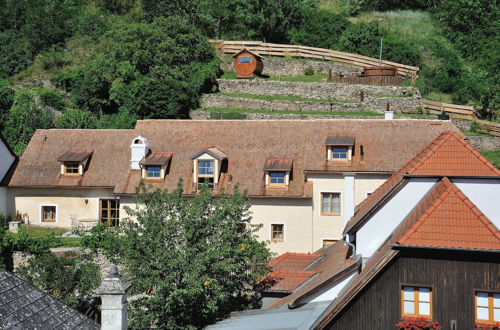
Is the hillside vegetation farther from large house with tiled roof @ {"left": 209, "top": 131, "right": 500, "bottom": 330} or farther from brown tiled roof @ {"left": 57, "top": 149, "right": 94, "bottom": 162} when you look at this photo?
large house with tiled roof @ {"left": 209, "top": 131, "right": 500, "bottom": 330}

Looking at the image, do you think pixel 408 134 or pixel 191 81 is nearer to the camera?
pixel 408 134

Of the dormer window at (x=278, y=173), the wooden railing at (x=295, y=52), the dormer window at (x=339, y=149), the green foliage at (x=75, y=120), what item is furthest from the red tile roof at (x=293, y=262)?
the wooden railing at (x=295, y=52)

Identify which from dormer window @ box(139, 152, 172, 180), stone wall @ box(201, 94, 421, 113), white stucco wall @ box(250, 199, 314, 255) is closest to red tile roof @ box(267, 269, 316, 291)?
white stucco wall @ box(250, 199, 314, 255)

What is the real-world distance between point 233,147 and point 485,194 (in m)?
17.8

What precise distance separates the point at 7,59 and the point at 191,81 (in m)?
18.4

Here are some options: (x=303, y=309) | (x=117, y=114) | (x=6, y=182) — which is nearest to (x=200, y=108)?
(x=117, y=114)

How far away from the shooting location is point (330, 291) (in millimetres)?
15734

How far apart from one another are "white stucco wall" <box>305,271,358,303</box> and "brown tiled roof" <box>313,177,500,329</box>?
1.99 meters

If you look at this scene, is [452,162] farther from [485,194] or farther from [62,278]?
[62,278]

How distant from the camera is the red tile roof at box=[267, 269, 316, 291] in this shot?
18.5 meters

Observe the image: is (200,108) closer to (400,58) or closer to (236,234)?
(400,58)

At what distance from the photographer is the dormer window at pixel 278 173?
96.0ft

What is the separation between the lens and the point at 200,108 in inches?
1836

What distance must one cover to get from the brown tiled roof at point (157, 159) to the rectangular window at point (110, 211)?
234 centimetres
